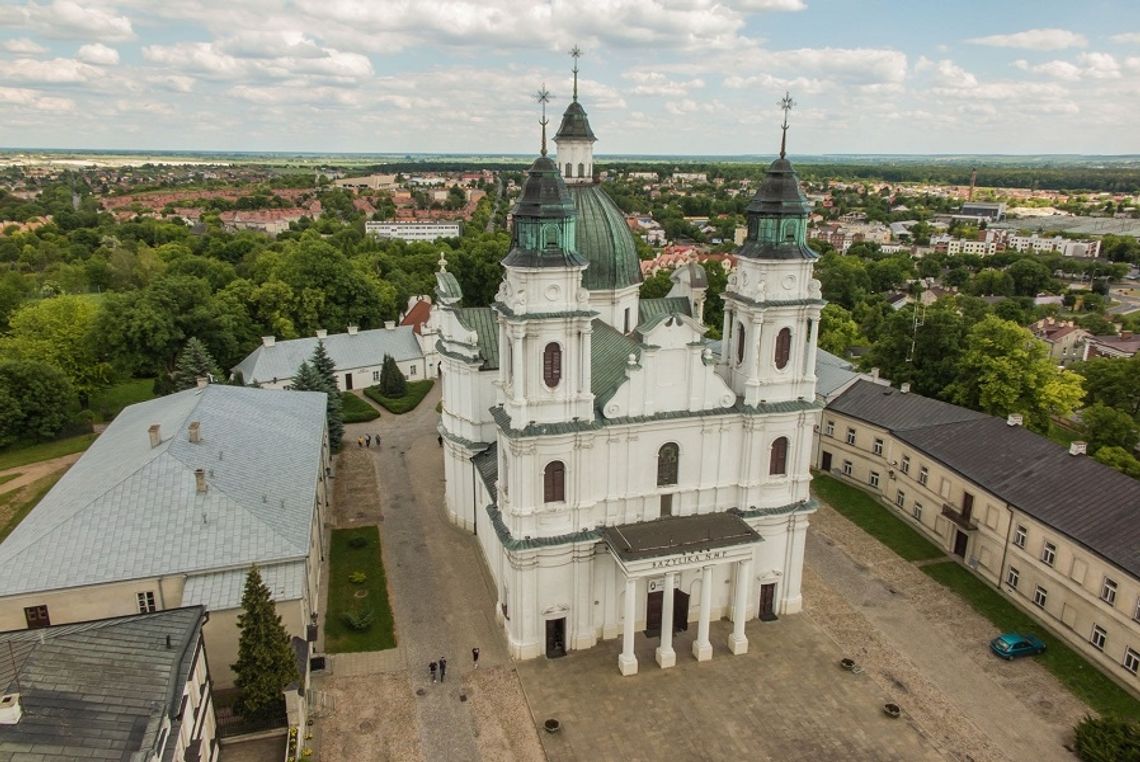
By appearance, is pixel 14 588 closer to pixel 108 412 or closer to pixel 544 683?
pixel 544 683

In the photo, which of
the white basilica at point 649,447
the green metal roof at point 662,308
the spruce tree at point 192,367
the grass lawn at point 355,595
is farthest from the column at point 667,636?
the spruce tree at point 192,367

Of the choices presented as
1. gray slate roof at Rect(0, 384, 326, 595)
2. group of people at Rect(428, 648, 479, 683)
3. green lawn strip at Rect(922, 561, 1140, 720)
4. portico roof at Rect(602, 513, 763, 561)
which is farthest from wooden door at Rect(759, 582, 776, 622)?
gray slate roof at Rect(0, 384, 326, 595)

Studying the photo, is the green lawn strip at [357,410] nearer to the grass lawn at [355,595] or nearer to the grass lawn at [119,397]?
the grass lawn at [119,397]

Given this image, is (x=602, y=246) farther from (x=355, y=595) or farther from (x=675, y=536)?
(x=355, y=595)

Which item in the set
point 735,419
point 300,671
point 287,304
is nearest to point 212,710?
point 300,671

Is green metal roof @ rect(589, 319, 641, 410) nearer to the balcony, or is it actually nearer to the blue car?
the balcony

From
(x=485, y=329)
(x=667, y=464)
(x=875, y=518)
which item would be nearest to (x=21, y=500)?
(x=485, y=329)
